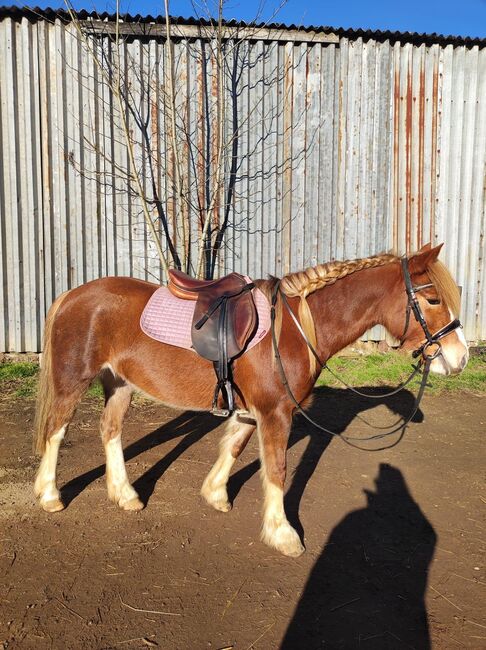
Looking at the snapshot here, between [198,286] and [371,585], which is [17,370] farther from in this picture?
[371,585]

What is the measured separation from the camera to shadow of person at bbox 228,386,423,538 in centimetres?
426

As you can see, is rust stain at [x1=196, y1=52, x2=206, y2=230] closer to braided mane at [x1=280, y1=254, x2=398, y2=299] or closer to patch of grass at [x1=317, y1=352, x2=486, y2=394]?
patch of grass at [x1=317, y1=352, x2=486, y2=394]

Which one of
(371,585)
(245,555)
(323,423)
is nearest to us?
(371,585)

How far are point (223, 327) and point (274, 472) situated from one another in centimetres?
100

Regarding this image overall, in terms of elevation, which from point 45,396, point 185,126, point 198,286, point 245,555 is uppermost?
point 185,126

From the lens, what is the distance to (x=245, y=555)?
11.0 feet

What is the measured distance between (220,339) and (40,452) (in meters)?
1.70

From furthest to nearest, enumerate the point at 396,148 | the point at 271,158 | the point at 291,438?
the point at 396,148, the point at 271,158, the point at 291,438

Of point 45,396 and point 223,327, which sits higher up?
point 223,327

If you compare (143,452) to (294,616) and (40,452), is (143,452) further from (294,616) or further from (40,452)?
(294,616)

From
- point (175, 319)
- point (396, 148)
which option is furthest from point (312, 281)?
point (396, 148)

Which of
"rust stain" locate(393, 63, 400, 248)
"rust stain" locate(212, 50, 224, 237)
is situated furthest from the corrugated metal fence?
"rust stain" locate(212, 50, 224, 237)

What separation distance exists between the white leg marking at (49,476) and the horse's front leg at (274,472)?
1514mm

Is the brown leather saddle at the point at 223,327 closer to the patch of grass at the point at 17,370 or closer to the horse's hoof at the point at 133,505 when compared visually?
the horse's hoof at the point at 133,505
